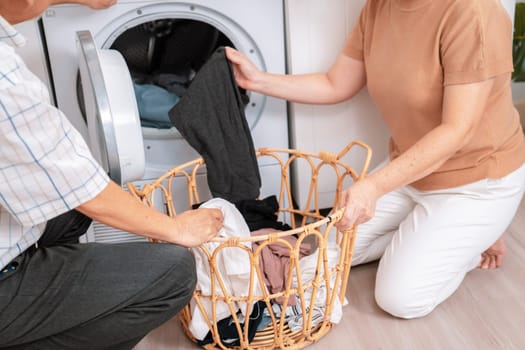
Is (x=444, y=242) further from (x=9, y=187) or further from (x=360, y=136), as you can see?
(x=9, y=187)

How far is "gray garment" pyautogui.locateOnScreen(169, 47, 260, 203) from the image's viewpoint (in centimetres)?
154

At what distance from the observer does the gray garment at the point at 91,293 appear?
110 centimetres

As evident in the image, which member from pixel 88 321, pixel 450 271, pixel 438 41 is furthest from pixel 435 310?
pixel 88 321

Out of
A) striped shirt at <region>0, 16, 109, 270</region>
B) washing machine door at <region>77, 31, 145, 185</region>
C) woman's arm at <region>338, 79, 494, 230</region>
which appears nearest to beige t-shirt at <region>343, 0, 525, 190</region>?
woman's arm at <region>338, 79, 494, 230</region>

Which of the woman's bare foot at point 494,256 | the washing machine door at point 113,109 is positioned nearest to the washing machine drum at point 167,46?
the washing machine door at point 113,109

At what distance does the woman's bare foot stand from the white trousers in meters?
0.15

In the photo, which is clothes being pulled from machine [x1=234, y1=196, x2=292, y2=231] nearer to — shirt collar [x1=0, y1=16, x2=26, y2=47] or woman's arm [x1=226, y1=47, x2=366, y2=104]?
woman's arm [x1=226, y1=47, x2=366, y2=104]

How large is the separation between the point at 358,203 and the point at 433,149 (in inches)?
8.4

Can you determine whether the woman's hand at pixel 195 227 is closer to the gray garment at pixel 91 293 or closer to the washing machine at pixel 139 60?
the gray garment at pixel 91 293

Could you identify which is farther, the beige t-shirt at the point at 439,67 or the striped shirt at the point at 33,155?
the beige t-shirt at the point at 439,67

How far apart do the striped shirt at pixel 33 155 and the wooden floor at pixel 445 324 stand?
24.9 inches

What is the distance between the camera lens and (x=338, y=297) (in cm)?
150

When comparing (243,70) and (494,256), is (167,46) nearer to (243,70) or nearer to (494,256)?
(243,70)

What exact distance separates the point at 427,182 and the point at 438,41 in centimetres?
38
